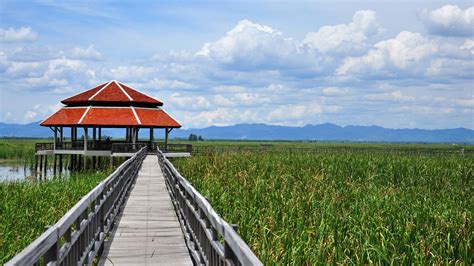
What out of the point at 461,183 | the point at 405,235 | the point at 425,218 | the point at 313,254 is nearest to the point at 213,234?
the point at 313,254

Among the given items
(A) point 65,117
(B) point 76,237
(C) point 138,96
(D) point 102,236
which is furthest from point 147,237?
(C) point 138,96

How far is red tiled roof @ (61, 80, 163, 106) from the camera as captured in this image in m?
41.8

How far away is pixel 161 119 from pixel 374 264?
3473 centimetres

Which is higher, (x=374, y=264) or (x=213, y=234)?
(x=213, y=234)

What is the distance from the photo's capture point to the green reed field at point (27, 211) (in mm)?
10146

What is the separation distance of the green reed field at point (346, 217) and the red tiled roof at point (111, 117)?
1952cm

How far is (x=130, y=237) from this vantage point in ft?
30.5

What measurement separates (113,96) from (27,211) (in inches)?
1177

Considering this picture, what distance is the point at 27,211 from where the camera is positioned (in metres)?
13.1

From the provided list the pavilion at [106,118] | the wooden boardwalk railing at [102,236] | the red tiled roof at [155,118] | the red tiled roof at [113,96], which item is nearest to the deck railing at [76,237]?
the wooden boardwalk railing at [102,236]

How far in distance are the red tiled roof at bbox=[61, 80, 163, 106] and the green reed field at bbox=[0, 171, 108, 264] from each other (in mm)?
22799

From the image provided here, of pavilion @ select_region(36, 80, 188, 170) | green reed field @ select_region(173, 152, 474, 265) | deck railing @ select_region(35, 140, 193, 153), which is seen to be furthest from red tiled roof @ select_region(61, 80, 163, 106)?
green reed field @ select_region(173, 152, 474, 265)

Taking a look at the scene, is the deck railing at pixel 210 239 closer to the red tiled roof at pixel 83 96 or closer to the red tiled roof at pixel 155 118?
the red tiled roof at pixel 155 118

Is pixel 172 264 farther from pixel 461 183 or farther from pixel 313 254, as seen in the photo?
pixel 461 183
